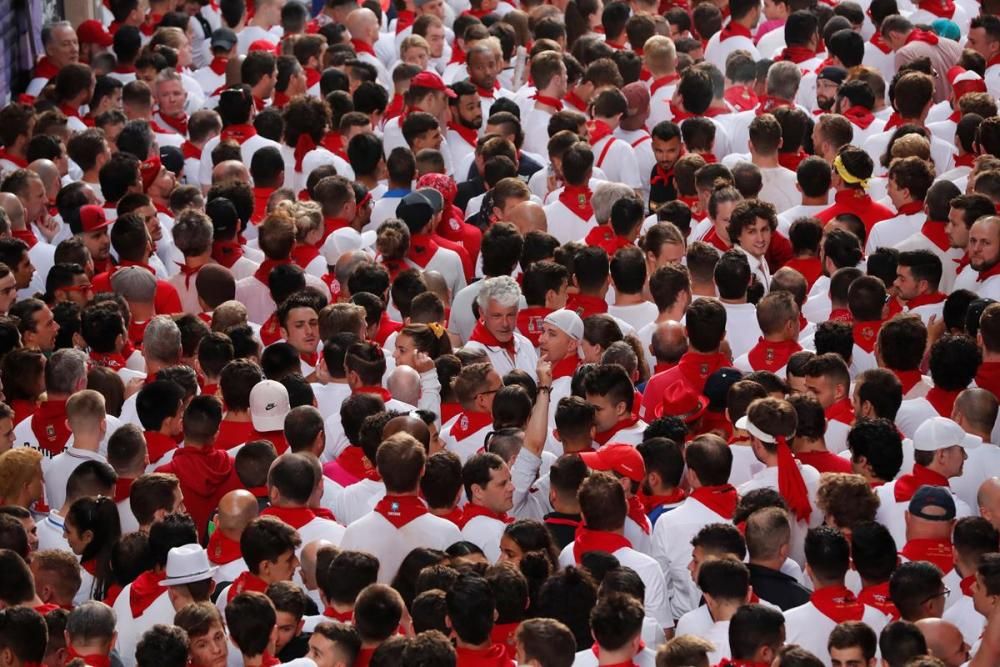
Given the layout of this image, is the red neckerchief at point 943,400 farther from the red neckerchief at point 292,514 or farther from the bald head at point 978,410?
the red neckerchief at point 292,514

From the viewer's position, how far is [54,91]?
50.1 feet

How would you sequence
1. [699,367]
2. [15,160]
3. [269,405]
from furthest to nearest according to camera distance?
[15,160] < [699,367] < [269,405]

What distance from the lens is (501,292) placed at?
10.6 m

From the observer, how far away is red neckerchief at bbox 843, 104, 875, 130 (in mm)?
13852

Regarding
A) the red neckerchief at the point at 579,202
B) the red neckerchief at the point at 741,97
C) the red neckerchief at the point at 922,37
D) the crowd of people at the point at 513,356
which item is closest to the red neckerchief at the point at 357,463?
the crowd of people at the point at 513,356

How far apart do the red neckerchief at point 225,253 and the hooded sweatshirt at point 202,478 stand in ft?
8.81

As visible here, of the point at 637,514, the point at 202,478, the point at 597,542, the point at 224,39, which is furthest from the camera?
the point at 224,39

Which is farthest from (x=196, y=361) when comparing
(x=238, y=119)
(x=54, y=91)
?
(x=54, y=91)

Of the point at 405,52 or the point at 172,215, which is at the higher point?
the point at 405,52

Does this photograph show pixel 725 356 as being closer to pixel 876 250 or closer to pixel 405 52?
pixel 876 250

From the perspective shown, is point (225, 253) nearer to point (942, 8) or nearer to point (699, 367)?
point (699, 367)

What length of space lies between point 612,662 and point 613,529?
3.27ft

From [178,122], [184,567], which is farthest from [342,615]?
[178,122]

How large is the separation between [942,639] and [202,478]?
11.8ft
